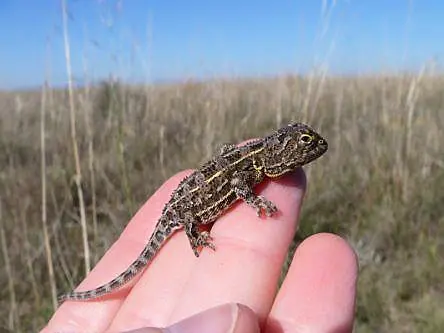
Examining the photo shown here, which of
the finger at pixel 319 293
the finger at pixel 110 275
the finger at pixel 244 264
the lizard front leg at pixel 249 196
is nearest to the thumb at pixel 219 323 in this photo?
the finger at pixel 319 293

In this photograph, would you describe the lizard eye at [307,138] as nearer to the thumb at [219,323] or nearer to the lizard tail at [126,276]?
the lizard tail at [126,276]

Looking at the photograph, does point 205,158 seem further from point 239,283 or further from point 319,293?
point 319,293

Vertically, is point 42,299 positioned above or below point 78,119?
below

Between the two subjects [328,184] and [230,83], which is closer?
[328,184]

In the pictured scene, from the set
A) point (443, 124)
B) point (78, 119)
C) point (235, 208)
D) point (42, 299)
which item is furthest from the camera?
point (78, 119)

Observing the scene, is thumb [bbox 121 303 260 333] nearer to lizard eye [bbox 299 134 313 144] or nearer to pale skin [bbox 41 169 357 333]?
pale skin [bbox 41 169 357 333]

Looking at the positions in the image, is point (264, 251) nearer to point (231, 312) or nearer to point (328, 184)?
point (231, 312)

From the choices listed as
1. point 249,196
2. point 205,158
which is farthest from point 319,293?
point 205,158

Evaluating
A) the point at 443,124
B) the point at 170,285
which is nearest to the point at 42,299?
the point at 170,285
